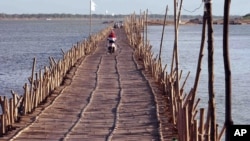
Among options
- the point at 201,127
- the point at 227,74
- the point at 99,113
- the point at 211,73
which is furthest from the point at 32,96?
the point at 227,74

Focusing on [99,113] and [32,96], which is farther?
[32,96]

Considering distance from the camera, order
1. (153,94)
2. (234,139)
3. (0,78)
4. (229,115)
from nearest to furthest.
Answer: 1. (234,139)
2. (229,115)
3. (153,94)
4. (0,78)

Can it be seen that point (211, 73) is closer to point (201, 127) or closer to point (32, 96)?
point (201, 127)

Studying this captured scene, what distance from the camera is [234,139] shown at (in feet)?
14.9

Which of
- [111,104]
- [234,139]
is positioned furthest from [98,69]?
[234,139]

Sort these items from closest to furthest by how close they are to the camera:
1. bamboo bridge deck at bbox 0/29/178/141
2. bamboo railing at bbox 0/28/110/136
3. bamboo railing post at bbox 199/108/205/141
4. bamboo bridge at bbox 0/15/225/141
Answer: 1. bamboo railing post at bbox 199/108/205/141
2. bamboo bridge at bbox 0/15/225/141
3. bamboo bridge deck at bbox 0/29/178/141
4. bamboo railing at bbox 0/28/110/136

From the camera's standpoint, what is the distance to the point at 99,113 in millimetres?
11516

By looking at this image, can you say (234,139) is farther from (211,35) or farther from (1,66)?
(1,66)

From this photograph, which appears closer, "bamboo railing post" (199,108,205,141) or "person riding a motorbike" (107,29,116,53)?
"bamboo railing post" (199,108,205,141)

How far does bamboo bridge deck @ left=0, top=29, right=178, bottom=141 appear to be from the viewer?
374 inches

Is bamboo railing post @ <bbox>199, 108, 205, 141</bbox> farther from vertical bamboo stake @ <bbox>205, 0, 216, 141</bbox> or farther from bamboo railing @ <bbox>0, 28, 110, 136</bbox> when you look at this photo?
bamboo railing @ <bbox>0, 28, 110, 136</bbox>

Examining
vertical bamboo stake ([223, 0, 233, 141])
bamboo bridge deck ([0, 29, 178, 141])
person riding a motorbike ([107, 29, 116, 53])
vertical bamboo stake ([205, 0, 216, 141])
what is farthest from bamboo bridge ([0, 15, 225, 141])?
person riding a motorbike ([107, 29, 116, 53])

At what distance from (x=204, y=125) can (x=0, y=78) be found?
18.9 metres

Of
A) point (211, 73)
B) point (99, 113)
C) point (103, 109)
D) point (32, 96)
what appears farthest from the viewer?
point (103, 109)
